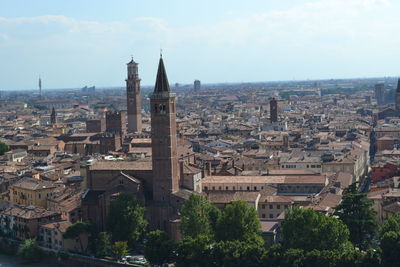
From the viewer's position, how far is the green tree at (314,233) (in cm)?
3409

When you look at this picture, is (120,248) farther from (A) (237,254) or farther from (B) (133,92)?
(B) (133,92)

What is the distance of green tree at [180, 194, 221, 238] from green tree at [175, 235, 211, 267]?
1.76 metres

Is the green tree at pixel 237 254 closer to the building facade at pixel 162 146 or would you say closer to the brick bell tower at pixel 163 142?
the building facade at pixel 162 146

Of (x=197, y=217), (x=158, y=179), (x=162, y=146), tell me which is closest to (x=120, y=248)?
(x=197, y=217)

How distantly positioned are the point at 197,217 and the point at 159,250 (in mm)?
2919

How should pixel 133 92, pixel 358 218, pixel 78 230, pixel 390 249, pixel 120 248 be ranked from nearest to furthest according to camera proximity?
pixel 390 249
pixel 358 218
pixel 120 248
pixel 78 230
pixel 133 92

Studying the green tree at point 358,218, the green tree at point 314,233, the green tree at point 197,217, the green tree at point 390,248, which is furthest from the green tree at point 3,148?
the green tree at point 390,248

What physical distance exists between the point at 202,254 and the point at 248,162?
28224 millimetres

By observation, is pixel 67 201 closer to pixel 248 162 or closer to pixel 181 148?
pixel 181 148

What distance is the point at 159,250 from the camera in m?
36.8

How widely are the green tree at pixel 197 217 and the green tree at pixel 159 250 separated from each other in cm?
143

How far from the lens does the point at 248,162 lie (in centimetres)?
6262

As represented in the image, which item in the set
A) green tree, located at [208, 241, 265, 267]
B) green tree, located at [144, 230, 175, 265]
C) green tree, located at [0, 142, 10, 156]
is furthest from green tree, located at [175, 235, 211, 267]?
green tree, located at [0, 142, 10, 156]

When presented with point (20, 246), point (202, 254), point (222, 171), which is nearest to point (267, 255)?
point (202, 254)
